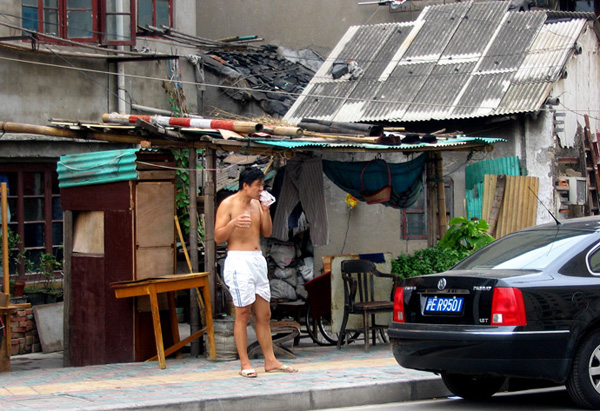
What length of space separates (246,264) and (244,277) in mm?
132

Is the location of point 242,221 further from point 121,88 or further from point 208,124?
point 121,88

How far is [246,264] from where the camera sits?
8578 mm

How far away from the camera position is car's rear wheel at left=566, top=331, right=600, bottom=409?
22.7ft

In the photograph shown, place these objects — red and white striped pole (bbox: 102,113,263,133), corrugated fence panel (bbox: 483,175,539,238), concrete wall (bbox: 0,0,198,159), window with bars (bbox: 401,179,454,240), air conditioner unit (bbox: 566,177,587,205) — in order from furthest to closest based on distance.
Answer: window with bars (bbox: 401,179,454,240) → air conditioner unit (bbox: 566,177,587,205) → corrugated fence panel (bbox: 483,175,539,238) → concrete wall (bbox: 0,0,198,159) → red and white striped pole (bbox: 102,113,263,133)

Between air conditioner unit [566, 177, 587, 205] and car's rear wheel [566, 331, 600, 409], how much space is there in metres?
10.8

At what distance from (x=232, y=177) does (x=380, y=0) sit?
920 centimetres

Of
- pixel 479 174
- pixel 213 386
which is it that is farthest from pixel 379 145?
pixel 479 174

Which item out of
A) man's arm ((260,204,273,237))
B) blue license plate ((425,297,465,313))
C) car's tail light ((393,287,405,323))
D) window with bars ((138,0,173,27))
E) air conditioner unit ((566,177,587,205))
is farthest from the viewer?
air conditioner unit ((566,177,587,205))

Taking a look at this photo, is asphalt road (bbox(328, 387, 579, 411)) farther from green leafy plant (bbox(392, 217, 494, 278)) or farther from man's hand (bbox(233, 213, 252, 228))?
green leafy plant (bbox(392, 217, 494, 278))

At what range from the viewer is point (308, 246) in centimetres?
1564

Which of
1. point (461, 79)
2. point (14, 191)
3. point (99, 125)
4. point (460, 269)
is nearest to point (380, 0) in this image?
point (461, 79)

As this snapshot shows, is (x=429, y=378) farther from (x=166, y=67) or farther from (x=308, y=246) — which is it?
(x=166, y=67)

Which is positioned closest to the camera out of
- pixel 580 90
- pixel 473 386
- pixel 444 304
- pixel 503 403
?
pixel 444 304

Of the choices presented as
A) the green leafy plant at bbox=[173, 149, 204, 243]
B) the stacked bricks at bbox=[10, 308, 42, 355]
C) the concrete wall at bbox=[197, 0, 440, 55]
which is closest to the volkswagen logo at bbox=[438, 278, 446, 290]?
the stacked bricks at bbox=[10, 308, 42, 355]
